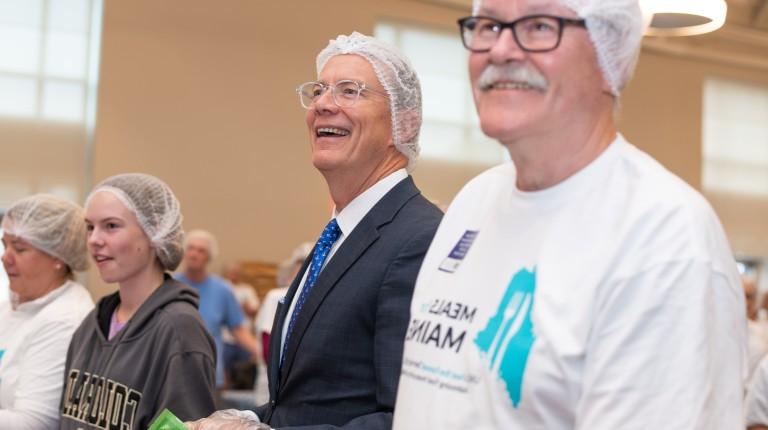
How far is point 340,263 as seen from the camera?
7.84 feet

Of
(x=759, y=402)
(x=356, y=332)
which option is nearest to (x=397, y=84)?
(x=356, y=332)

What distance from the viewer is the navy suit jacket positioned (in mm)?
2217

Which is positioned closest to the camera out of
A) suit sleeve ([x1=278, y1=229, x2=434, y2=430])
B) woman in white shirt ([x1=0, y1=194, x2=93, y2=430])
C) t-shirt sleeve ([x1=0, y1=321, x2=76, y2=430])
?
suit sleeve ([x1=278, y1=229, x2=434, y2=430])

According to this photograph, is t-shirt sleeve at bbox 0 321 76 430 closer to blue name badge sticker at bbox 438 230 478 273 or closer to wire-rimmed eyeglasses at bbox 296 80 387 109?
wire-rimmed eyeglasses at bbox 296 80 387 109

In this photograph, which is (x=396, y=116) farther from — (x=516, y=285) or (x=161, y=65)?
(x=161, y=65)

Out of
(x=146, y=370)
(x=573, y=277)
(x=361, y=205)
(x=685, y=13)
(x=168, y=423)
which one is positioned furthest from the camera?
(x=685, y=13)

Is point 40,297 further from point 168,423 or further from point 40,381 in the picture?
point 168,423

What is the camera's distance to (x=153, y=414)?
2.98 metres

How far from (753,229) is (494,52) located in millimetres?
14734

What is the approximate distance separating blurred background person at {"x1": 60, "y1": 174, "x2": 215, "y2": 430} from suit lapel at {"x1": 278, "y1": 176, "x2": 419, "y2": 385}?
0.68 meters

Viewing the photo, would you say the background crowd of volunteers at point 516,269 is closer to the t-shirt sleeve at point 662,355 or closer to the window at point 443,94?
the t-shirt sleeve at point 662,355

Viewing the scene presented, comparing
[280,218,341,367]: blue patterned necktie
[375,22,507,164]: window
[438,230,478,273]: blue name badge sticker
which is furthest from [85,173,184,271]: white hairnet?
[375,22,507,164]: window

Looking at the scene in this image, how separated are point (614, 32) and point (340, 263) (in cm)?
97

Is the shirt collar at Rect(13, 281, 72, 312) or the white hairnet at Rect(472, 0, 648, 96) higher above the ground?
the white hairnet at Rect(472, 0, 648, 96)
